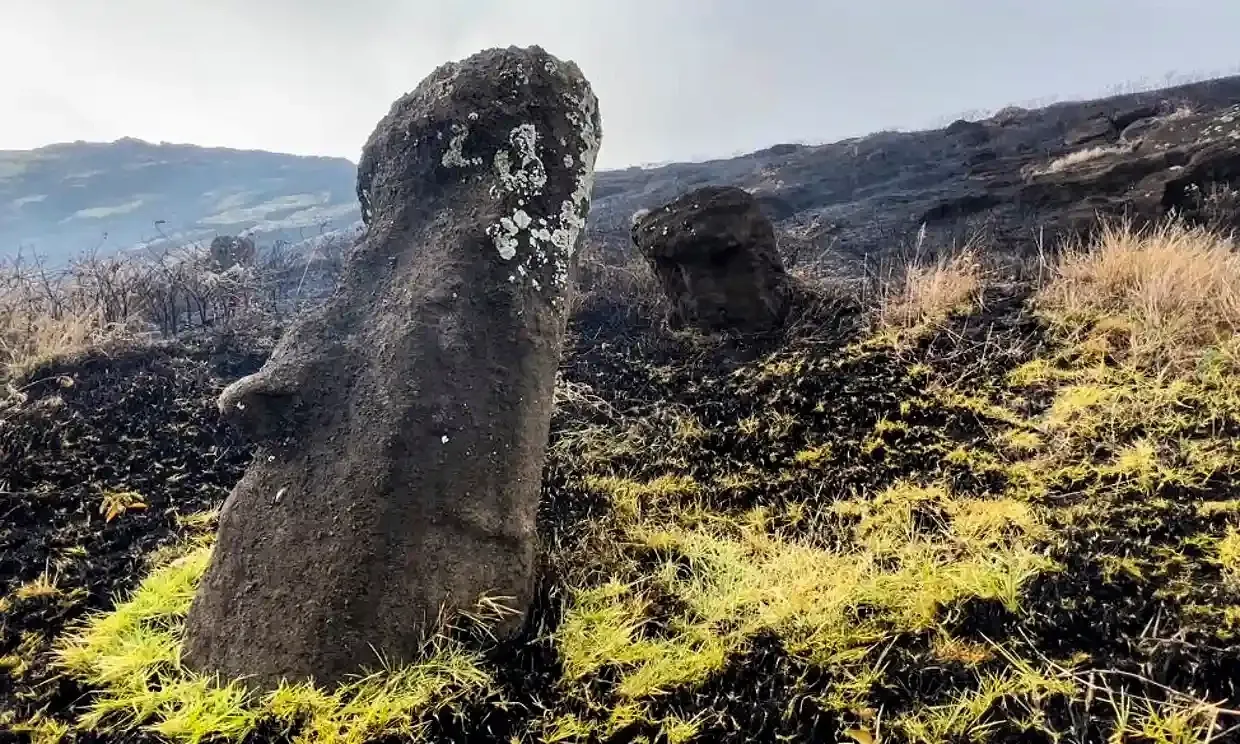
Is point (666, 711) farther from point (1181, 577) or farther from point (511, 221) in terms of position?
point (511, 221)

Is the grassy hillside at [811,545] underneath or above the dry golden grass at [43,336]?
underneath

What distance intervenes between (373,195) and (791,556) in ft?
6.77

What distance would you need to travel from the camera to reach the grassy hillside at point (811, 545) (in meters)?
1.75

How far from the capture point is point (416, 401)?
2.26 meters

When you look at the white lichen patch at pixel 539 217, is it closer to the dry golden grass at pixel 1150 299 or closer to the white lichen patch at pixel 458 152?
the white lichen patch at pixel 458 152

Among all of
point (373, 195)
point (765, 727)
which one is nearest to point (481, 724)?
point (765, 727)

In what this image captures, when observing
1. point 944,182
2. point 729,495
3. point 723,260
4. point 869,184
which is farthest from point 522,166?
point 869,184

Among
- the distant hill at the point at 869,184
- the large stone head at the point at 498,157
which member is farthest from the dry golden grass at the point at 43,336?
the distant hill at the point at 869,184

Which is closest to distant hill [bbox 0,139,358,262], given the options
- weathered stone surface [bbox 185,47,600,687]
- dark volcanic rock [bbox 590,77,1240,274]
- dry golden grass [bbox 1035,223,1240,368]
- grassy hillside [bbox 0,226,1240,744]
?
dark volcanic rock [bbox 590,77,1240,274]

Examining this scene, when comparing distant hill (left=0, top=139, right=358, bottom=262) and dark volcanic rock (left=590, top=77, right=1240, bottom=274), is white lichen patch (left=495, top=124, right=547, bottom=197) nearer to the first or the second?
dark volcanic rock (left=590, top=77, right=1240, bottom=274)

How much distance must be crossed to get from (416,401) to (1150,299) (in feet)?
12.1

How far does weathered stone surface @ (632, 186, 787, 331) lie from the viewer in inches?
205

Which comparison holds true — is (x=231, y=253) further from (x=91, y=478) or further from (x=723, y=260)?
(x=723, y=260)

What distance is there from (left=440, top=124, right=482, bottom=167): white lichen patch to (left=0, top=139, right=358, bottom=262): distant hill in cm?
1615
